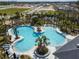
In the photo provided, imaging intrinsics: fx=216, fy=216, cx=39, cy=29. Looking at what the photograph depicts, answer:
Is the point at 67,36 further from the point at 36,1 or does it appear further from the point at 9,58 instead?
the point at 36,1

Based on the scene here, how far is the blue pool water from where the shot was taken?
12.2 m

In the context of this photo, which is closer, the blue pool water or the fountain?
the blue pool water

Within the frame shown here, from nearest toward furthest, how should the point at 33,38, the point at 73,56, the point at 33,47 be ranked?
the point at 73,56, the point at 33,47, the point at 33,38

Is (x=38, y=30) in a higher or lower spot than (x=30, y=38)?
lower

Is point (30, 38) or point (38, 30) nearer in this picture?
point (30, 38)

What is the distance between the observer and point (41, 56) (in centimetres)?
1030

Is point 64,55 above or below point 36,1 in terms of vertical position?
above

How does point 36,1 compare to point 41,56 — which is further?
point 36,1

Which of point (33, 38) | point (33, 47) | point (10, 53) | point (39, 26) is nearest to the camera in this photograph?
point (10, 53)

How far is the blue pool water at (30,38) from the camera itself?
12.2 metres

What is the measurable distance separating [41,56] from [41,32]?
5.29 m

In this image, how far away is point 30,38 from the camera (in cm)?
1399

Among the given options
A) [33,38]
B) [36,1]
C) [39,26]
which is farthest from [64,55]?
[36,1]

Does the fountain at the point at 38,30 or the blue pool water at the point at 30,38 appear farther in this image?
the fountain at the point at 38,30
